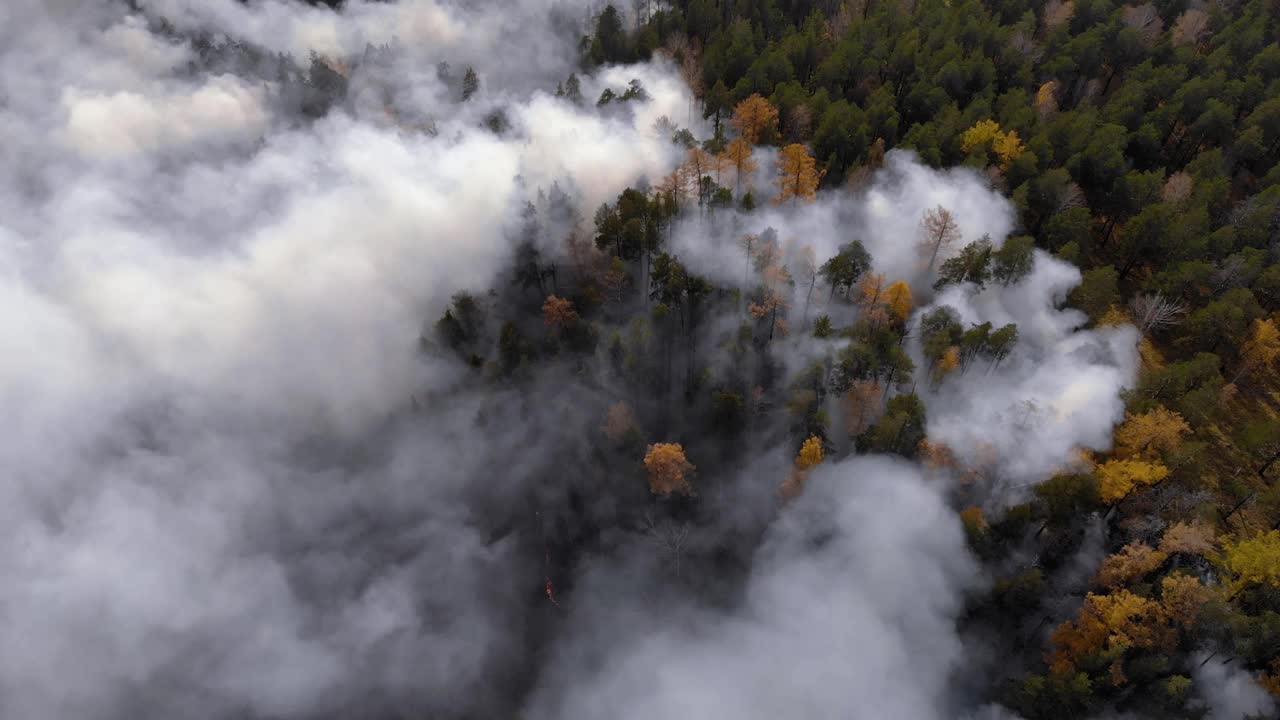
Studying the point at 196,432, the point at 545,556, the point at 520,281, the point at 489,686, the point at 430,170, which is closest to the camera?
the point at 489,686

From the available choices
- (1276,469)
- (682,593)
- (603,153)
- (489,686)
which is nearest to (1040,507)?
(1276,469)

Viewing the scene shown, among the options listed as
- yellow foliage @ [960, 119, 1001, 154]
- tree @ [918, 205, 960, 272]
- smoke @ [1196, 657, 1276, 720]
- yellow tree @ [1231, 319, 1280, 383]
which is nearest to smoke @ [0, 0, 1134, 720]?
tree @ [918, 205, 960, 272]

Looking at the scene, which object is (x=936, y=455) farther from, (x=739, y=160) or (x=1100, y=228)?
(x=1100, y=228)

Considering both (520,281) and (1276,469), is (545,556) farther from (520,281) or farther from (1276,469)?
(1276,469)

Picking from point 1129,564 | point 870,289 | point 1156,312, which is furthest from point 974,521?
point 1156,312

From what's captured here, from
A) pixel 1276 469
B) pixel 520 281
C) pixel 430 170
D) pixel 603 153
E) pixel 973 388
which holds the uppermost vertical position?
pixel 430 170

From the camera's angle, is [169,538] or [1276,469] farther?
[169,538]

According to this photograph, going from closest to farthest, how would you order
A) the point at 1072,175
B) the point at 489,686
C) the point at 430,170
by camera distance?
the point at 489,686 → the point at 1072,175 → the point at 430,170
